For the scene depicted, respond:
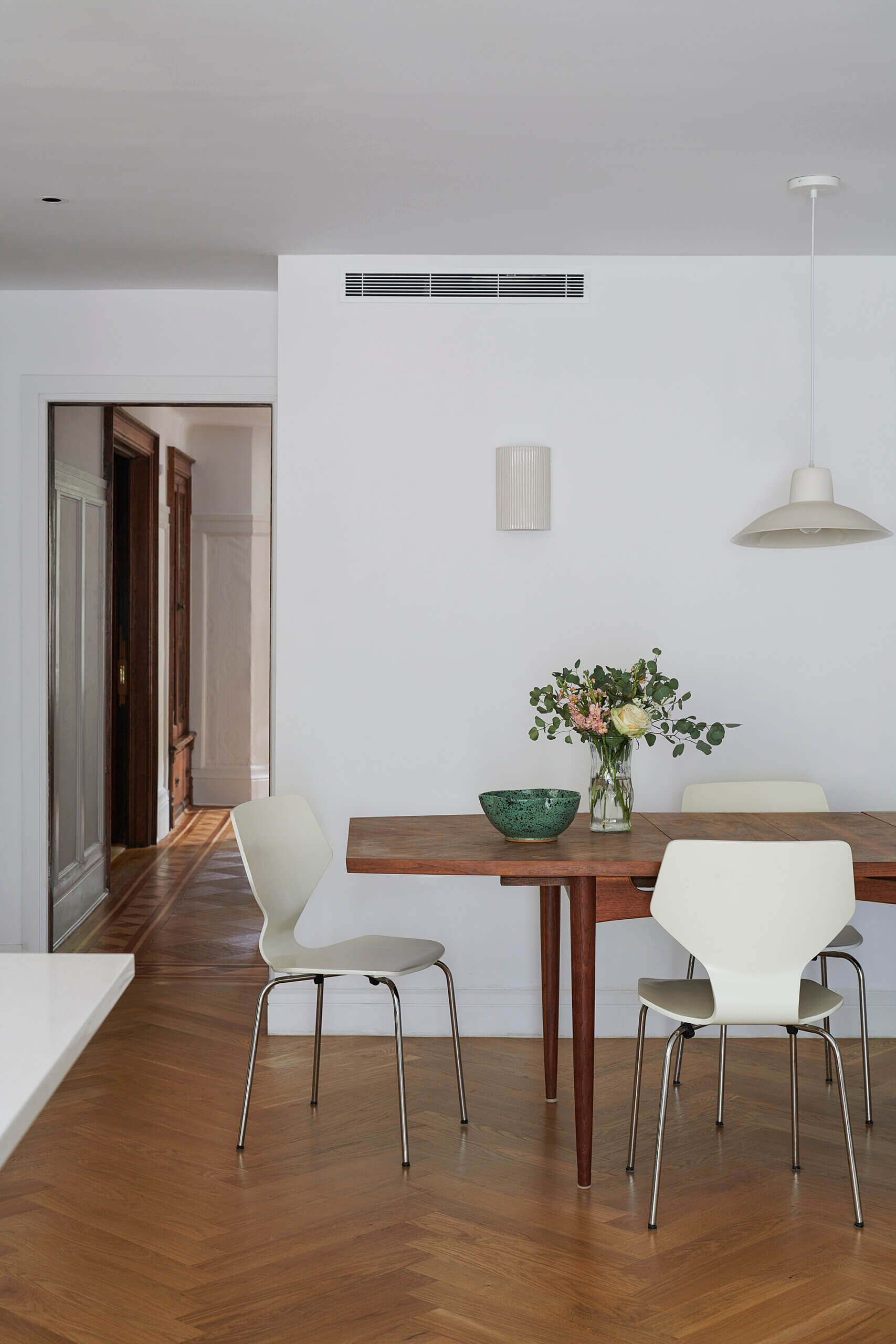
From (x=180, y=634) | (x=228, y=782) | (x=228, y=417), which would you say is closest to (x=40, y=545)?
(x=180, y=634)

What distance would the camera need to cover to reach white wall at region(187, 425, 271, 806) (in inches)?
343

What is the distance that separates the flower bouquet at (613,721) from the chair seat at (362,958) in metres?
0.61

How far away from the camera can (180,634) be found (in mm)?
8297

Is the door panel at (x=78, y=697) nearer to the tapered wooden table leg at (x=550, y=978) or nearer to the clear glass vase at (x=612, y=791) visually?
the tapered wooden table leg at (x=550, y=978)

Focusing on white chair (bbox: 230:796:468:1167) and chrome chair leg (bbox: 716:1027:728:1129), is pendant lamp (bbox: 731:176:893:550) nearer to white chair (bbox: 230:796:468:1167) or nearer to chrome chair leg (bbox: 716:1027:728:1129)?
chrome chair leg (bbox: 716:1027:728:1129)

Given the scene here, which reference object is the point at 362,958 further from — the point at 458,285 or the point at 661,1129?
the point at 458,285

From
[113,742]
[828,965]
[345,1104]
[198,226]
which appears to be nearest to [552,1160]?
[345,1104]

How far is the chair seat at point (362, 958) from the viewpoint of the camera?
122 inches

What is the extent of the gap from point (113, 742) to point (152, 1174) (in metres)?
4.15

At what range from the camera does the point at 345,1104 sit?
345 centimetres

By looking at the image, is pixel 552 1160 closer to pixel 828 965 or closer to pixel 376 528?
pixel 828 965

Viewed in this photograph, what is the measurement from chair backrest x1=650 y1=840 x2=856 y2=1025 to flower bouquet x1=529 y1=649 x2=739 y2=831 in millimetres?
562

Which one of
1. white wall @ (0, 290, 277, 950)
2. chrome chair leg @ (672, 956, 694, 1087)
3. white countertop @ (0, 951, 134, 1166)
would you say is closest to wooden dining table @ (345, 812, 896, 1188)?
chrome chair leg @ (672, 956, 694, 1087)

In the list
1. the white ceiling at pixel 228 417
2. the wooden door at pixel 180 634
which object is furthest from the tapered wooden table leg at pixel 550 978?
the white ceiling at pixel 228 417
